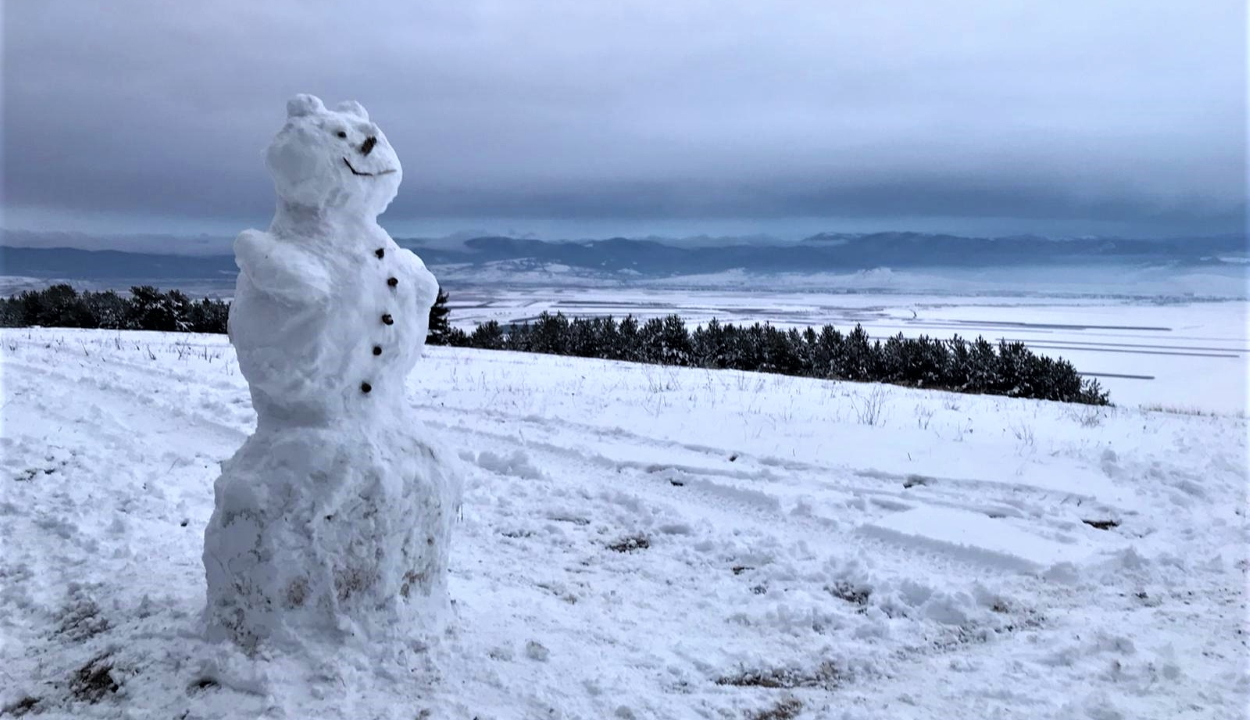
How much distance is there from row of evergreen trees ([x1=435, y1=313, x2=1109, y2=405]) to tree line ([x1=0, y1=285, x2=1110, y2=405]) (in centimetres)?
3

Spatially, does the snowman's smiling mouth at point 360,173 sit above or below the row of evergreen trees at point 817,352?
above

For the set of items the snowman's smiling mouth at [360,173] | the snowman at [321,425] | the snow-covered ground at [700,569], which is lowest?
the snow-covered ground at [700,569]

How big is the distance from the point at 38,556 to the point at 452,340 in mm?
26416

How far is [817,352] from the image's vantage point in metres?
25.4

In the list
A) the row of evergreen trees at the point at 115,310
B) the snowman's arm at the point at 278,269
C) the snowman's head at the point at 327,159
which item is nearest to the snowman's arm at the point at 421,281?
the snowman's head at the point at 327,159

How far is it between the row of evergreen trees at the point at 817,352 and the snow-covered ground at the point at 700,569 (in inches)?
461

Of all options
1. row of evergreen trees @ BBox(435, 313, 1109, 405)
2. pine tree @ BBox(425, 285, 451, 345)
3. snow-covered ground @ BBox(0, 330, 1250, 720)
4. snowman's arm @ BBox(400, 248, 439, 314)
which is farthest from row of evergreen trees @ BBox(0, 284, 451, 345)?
snowman's arm @ BBox(400, 248, 439, 314)

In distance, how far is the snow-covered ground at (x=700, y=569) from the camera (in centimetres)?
374

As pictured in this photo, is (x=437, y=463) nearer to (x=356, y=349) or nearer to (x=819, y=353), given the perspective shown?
(x=356, y=349)

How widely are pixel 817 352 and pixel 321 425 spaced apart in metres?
23.0

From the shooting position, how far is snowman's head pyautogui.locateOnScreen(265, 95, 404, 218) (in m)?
3.75

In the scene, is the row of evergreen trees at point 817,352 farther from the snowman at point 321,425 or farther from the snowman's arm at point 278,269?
the snowman's arm at point 278,269

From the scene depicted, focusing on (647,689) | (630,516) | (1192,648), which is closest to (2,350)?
(630,516)

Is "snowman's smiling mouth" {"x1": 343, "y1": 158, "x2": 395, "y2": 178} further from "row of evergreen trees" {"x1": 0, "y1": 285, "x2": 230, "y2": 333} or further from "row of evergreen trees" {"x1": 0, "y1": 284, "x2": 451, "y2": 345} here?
"row of evergreen trees" {"x1": 0, "y1": 285, "x2": 230, "y2": 333}
